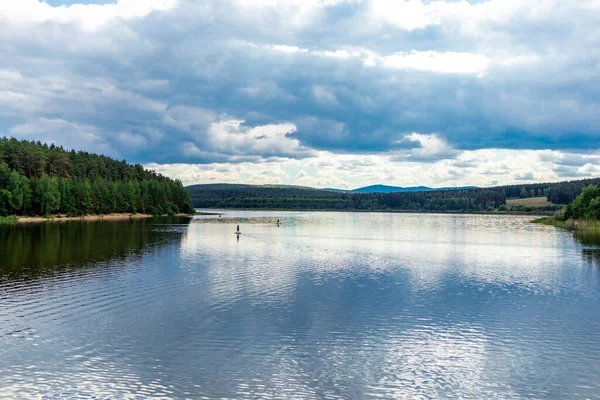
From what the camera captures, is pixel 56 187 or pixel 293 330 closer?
pixel 293 330

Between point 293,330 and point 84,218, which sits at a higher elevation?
point 84,218

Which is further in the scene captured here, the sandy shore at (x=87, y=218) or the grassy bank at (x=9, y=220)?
the sandy shore at (x=87, y=218)

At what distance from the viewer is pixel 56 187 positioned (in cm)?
14425

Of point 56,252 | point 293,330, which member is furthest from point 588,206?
point 293,330

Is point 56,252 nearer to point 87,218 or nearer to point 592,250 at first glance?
point 592,250

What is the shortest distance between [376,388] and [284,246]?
5589 centimetres

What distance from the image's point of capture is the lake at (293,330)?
1956 cm

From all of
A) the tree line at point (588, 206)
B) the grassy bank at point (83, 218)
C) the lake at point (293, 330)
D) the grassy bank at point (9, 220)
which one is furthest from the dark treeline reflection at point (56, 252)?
the tree line at point (588, 206)

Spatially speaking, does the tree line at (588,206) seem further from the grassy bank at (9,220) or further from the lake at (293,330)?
the grassy bank at (9,220)

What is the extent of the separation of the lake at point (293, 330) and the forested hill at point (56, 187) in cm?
8984

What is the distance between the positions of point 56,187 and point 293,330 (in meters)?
136

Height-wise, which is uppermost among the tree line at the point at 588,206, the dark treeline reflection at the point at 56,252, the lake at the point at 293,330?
the tree line at the point at 588,206

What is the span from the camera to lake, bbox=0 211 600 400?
19562mm

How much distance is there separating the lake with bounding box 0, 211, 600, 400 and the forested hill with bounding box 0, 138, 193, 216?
295 ft
